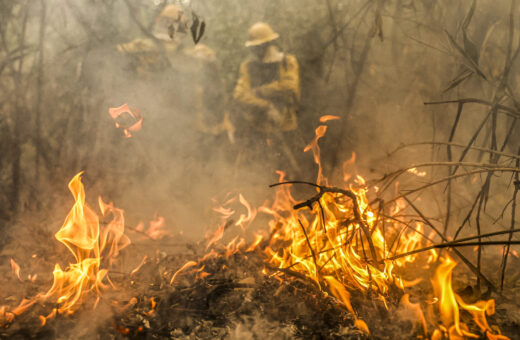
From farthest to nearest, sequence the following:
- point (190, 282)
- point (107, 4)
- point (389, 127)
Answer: point (389, 127) < point (107, 4) < point (190, 282)

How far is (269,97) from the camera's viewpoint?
4.47m

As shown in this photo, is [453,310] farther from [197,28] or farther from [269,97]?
[197,28]

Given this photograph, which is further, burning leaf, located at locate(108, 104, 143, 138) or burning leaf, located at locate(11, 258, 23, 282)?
burning leaf, located at locate(108, 104, 143, 138)

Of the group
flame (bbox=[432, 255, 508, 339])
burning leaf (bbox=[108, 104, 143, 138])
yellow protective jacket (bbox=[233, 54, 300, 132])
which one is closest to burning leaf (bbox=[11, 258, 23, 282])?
burning leaf (bbox=[108, 104, 143, 138])

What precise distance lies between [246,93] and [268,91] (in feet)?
0.96

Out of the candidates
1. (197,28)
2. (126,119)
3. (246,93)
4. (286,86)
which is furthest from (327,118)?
(126,119)

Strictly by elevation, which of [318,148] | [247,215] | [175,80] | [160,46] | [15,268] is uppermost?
[160,46]

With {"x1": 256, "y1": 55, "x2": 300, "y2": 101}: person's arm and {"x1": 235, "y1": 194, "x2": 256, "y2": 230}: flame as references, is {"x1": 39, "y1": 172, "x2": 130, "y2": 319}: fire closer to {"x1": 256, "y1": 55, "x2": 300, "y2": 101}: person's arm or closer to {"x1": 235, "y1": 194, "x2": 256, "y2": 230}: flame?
{"x1": 235, "y1": 194, "x2": 256, "y2": 230}: flame

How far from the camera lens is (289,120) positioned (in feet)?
14.8

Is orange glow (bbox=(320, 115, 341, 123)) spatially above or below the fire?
above

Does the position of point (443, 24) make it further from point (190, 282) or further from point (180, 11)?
point (190, 282)

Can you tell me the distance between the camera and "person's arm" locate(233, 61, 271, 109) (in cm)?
439

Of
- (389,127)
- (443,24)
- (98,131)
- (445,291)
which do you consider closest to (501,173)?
(389,127)

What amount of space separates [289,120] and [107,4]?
2650 mm
